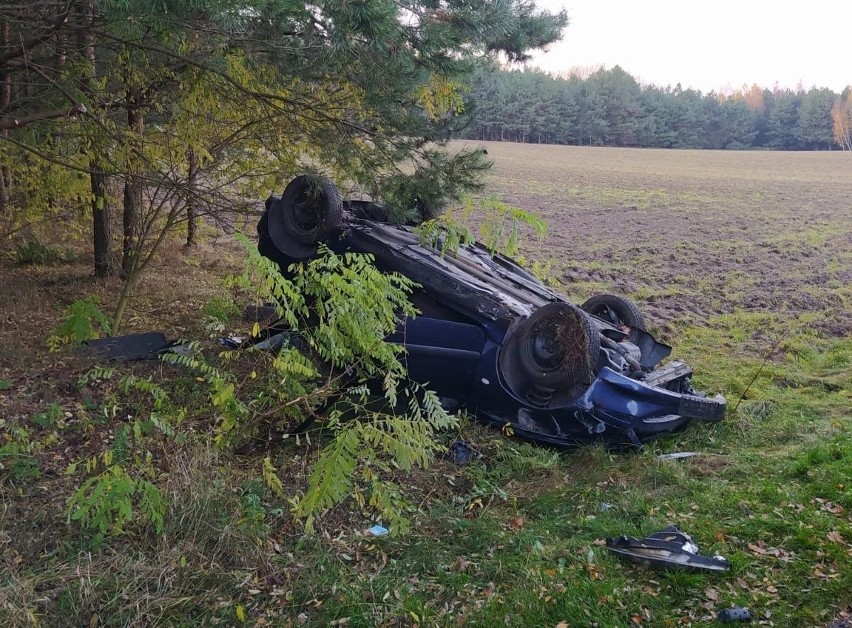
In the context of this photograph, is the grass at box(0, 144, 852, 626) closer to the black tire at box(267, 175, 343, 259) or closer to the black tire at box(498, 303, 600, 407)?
the black tire at box(498, 303, 600, 407)

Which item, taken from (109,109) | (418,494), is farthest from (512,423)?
(109,109)

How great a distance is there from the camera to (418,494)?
4.34 meters

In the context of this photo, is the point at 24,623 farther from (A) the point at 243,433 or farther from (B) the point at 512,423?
(B) the point at 512,423


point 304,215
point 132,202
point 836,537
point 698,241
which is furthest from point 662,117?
point 836,537

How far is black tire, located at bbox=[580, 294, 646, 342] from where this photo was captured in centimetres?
688

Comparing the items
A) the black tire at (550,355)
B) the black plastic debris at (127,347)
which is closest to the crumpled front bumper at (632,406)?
the black tire at (550,355)

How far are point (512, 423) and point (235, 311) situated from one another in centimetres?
431

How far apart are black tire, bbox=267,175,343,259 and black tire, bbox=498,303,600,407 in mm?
2133

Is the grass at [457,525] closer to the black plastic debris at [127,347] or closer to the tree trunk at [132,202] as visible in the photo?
the black plastic debris at [127,347]

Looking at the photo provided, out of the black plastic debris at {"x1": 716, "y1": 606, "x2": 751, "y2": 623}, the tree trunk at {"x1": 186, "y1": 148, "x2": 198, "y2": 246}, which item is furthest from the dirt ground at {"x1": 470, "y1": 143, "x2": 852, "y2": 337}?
the black plastic debris at {"x1": 716, "y1": 606, "x2": 751, "y2": 623}

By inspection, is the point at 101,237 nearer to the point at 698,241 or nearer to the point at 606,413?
the point at 606,413

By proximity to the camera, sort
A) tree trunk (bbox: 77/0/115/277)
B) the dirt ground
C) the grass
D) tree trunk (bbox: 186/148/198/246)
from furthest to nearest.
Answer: the dirt ground
tree trunk (bbox: 186/148/198/246)
tree trunk (bbox: 77/0/115/277)
the grass

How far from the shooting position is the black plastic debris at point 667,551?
11.0 feet

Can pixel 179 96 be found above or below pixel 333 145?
above
